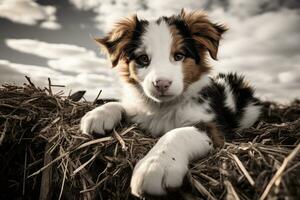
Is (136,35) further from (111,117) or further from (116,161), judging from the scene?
(116,161)

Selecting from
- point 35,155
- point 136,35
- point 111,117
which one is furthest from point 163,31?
point 35,155

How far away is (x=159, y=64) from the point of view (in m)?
3.52

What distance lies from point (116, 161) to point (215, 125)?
4.45 feet

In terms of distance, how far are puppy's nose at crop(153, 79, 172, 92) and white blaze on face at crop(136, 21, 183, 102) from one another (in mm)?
22

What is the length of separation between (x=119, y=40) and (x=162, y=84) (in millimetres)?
1222

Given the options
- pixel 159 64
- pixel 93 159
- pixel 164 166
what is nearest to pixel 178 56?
pixel 159 64

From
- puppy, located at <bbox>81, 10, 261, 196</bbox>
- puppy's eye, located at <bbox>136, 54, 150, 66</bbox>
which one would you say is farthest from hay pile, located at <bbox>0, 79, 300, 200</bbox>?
puppy's eye, located at <bbox>136, 54, 150, 66</bbox>

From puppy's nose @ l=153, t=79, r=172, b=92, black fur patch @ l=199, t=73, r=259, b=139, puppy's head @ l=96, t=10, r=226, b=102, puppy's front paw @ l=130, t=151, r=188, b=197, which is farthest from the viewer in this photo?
black fur patch @ l=199, t=73, r=259, b=139

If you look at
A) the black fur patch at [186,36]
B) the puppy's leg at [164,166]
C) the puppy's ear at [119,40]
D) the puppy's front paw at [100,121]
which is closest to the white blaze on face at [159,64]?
the black fur patch at [186,36]

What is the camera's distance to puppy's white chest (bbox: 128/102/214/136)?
3.75 meters

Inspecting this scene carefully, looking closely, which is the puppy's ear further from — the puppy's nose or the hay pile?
the puppy's nose

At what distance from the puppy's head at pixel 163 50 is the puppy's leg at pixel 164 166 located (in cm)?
74

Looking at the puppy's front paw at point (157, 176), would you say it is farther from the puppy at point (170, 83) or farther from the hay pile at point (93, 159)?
the puppy at point (170, 83)

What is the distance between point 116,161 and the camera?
2814 mm
